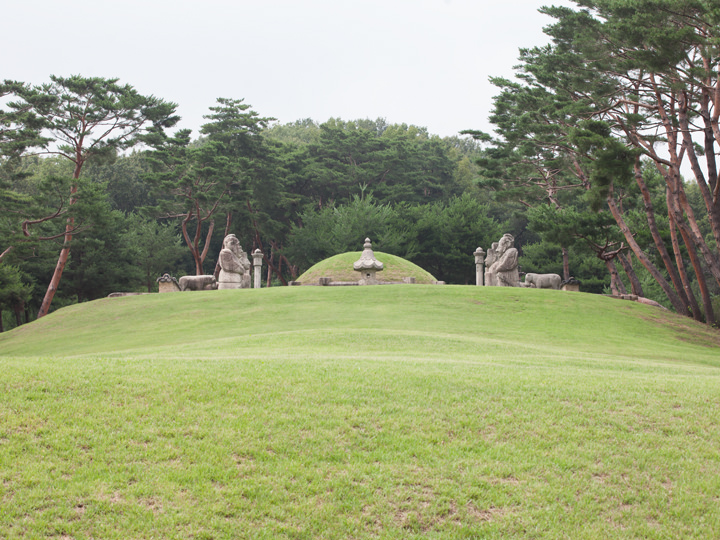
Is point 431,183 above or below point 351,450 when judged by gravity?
above

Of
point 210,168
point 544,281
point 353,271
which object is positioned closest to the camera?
point 544,281

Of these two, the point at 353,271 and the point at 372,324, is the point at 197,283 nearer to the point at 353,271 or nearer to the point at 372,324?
the point at 353,271

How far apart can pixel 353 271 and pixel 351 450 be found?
26.9 metres

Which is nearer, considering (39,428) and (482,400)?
(39,428)

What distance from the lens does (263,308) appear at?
22.0 metres

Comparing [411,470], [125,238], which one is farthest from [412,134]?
[411,470]

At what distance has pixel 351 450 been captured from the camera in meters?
5.96

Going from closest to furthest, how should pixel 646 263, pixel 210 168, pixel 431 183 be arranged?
1. pixel 646 263
2. pixel 210 168
3. pixel 431 183

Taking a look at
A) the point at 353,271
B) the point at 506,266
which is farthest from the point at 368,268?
the point at 506,266

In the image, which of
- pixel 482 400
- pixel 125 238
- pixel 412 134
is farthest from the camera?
pixel 412 134

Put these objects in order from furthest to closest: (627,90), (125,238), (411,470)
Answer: (125,238), (627,90), (411,470)

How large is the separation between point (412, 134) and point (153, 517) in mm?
77507

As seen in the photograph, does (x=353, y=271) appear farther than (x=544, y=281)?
Yes

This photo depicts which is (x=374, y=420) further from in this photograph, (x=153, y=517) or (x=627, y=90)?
(x=627, y=90)
